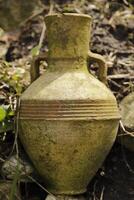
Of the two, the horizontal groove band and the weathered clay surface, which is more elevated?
the horizontal groove band

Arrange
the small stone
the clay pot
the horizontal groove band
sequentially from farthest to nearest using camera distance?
the clay pot, the small stone, the horizontal groove band

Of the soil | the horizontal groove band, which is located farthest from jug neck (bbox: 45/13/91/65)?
the soil

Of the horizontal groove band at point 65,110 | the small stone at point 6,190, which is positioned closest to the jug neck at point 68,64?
the horizontal groove band at point 65,110

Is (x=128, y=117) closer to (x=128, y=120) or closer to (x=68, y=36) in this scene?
(x=128, y=120)

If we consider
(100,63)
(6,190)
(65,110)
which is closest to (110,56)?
(100,63)

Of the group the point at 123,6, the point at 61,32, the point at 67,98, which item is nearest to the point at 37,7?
the point at 123,6

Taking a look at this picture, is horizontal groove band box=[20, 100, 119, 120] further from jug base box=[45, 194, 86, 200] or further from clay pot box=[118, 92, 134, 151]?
jug base box=[45, 194, 86, 200]

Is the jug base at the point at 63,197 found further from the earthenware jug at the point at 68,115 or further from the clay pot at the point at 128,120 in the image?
the clay pot at the point at 128,120
